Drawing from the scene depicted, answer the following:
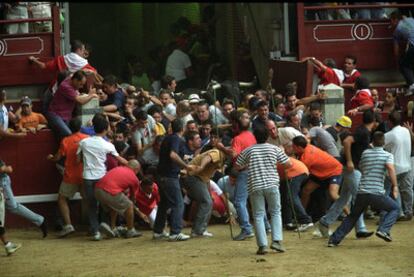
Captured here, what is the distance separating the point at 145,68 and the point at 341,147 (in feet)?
30.2

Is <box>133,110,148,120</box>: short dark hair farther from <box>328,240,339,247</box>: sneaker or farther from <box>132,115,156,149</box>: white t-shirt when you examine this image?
<box>328,240,339,247</box>: sneaker

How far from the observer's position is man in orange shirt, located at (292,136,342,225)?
16359 mm

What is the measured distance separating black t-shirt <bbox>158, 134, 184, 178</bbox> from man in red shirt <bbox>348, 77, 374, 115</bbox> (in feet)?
13.2

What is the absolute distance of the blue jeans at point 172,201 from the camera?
15633 mm

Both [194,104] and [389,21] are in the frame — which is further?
[389,21]

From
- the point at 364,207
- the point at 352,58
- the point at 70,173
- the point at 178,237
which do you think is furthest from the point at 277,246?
the point at 352,58

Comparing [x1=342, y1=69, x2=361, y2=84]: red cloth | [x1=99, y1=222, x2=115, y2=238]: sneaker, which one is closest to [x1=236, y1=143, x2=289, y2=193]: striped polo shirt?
[x1=99, y1=222, x2=115, y2=238]: sneaker

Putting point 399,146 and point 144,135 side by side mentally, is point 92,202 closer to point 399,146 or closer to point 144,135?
point 144,135

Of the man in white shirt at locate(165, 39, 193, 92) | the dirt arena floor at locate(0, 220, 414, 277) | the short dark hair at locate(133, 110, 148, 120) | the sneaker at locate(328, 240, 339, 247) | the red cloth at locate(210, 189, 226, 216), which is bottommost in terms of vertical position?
A: the dirt arena floor at locate(0, 220, 414, 277)

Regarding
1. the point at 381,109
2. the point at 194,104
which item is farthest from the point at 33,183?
the point at 381,109

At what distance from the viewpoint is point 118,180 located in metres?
15.9

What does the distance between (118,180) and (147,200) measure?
2.81ft

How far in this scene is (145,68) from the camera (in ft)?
84.1

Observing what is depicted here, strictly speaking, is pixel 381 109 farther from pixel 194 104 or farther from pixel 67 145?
pixel 67 145
